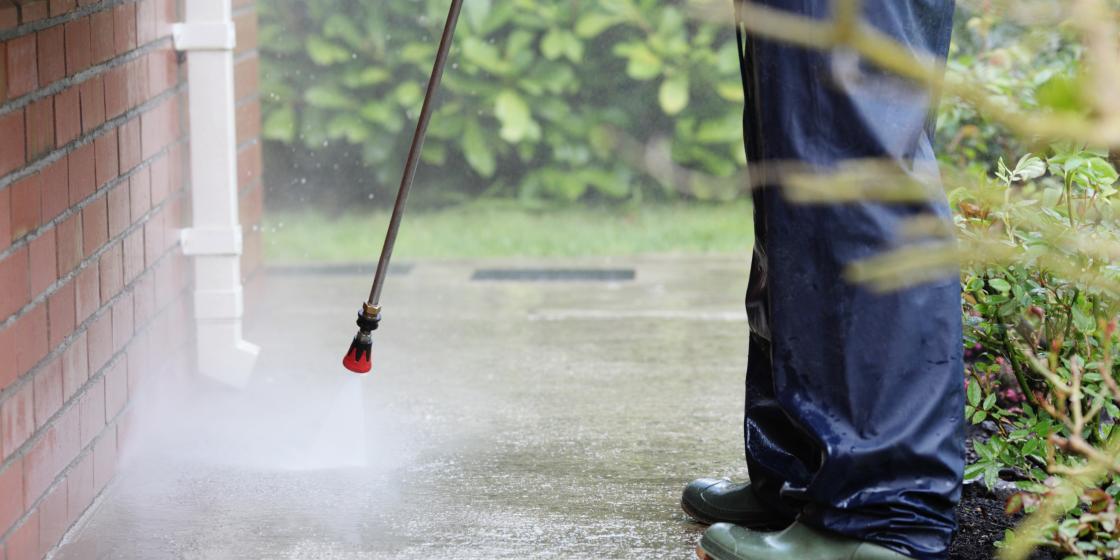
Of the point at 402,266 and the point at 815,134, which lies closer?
the point at 815,134

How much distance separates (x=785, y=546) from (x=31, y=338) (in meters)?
1.07

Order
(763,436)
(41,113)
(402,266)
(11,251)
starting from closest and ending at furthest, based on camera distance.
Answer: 1. (11,251)
2. (41,113)
3. (763,436)
4. (402,266)

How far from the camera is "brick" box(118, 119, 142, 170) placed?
2.24m

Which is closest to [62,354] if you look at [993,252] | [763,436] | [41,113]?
[41,113]

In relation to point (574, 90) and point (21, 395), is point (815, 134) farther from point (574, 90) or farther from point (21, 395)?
point (574, 90)

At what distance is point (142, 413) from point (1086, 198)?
164 cm

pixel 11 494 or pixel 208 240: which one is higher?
pixel 208 240

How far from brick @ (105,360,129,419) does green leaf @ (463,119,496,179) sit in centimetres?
302

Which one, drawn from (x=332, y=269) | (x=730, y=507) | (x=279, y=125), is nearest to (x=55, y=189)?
(x=730, y=507)

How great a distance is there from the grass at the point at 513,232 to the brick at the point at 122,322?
79.7 inches

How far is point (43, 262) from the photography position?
1.82 meters

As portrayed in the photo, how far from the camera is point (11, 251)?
5.55 feet

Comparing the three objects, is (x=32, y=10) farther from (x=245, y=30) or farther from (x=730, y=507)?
(x=245, y=30)

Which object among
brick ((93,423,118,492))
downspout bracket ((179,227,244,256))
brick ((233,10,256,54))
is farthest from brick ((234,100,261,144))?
brick ((93,423,118,492))
